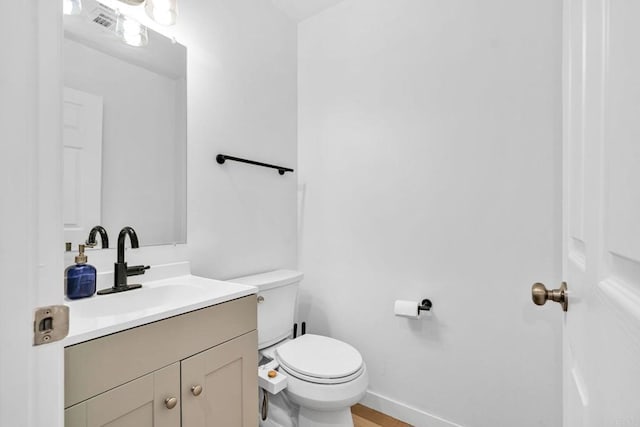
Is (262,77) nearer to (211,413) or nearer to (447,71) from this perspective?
(447,71)

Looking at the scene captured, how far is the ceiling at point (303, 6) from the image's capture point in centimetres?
197

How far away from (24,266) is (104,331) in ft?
1.53

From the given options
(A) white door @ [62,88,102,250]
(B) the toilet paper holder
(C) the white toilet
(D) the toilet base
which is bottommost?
(D) the toilet base

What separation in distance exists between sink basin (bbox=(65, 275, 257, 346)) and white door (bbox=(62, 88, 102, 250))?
26 centimetres

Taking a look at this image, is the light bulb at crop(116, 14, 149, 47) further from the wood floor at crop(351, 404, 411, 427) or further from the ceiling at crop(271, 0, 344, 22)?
the wood floor at crop(351, 404, 411, 427)

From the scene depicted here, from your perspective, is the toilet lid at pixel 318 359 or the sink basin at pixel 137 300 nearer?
the sink basin at pixel 137 300

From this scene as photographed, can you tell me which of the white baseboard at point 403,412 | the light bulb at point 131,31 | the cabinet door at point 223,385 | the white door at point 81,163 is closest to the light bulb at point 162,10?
the light bulb at point 131,31

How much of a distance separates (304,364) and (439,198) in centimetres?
106

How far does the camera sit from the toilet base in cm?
139

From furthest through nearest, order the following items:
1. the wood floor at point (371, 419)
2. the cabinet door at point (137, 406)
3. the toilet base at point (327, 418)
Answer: the wood floor at point (371, 419) < the toilet base at point (327, 418) < the cabinet door at point (137, 406)

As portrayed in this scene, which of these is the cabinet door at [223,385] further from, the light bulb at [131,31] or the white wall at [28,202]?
the light bulb at [131,31]

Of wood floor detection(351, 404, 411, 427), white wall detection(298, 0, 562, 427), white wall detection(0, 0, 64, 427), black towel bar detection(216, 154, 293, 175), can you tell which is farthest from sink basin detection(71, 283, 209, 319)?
wood floor detection(351, 404, 411, 427)

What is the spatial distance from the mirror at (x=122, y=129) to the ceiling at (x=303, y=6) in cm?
88

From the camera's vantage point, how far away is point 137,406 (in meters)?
0.86
